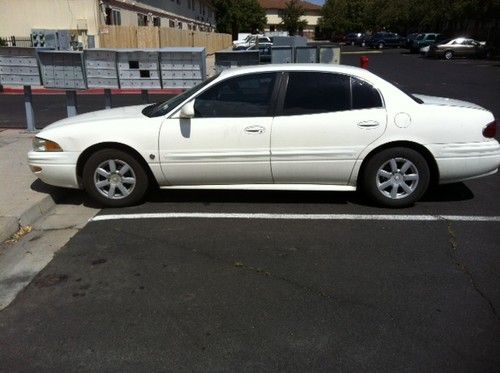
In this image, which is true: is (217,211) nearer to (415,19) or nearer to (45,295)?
(45,295)

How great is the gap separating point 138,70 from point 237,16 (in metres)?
65.8

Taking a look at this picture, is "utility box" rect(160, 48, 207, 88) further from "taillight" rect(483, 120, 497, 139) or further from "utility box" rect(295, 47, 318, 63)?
"taillight" rect(483, 120, 497, 139)

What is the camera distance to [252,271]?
4.31m

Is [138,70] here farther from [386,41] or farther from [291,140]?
[386,41]

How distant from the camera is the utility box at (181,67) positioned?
29.8 feet

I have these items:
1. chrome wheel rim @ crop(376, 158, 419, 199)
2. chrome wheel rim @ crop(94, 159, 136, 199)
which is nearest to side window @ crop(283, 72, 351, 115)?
chrome wheel rim @ crop(376, 158, 419, 199)

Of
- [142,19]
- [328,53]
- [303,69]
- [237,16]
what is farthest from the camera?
[237,16]

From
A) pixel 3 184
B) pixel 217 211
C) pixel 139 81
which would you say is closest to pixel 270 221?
pixel 217 211

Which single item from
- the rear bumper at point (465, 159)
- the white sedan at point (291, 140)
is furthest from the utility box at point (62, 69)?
the rear bumper at point (465, 159)

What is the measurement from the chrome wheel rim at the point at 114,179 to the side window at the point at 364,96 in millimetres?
2482

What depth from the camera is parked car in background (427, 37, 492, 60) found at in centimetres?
4031

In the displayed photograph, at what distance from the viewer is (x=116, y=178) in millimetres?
5801

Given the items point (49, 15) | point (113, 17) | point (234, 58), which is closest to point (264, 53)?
point (113, 17)

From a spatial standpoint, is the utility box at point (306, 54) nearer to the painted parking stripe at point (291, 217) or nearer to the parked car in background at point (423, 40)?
the painted parking stripe at point (291, 217)
